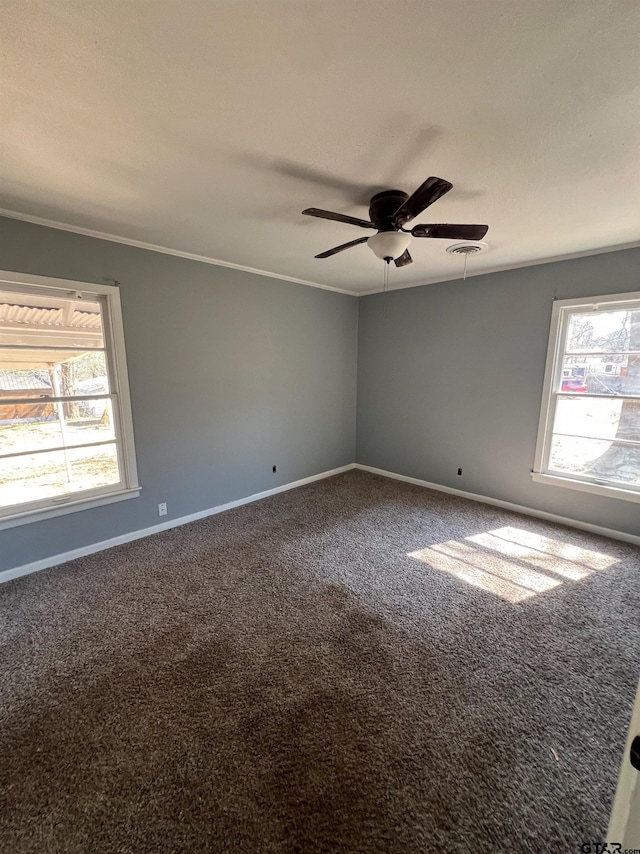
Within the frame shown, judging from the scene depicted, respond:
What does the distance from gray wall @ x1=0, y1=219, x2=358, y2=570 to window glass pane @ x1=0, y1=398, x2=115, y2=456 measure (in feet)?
0.90

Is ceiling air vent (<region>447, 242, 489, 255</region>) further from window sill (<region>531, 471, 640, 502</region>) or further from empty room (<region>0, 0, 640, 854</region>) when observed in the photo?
window sill (<region>531, 471, 640, 502</region>)

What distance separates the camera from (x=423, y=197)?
65.5 inches

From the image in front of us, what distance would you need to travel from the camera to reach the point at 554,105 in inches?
53.9

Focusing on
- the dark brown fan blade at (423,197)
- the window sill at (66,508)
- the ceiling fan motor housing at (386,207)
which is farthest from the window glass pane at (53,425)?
the dark brown fan blade at (423,197)

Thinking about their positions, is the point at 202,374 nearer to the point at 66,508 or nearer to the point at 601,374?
the point at 66,508

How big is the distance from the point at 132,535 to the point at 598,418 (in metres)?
4.52

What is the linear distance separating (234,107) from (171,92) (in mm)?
232

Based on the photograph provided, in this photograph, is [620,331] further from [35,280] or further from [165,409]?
[35,280]

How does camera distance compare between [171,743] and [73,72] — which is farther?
[171,743]

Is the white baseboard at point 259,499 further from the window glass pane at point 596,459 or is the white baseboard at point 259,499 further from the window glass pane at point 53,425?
the window glass pane at point 53,425

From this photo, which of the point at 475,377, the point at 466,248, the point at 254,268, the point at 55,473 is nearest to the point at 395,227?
the point at 466,248

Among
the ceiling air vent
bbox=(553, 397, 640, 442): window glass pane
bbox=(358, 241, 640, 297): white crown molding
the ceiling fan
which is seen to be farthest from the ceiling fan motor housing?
bbox=(553, 397, 640, 442): window glass pane

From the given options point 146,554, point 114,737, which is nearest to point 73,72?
point 114,737

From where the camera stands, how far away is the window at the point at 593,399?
311 cm
